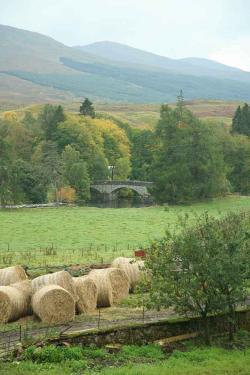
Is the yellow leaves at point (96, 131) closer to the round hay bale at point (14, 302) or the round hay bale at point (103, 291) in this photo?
the round hay bale at point (103, 291)

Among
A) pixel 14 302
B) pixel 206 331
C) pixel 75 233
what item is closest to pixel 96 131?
pixel 75 233

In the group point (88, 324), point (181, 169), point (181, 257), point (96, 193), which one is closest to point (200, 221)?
point (181, 257)

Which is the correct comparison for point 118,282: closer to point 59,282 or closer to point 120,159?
point 59,282

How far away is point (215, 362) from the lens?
70.8 feet

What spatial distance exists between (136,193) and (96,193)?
6.94 m

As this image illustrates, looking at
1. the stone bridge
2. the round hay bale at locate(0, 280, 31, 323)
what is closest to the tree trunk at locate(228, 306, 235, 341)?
the round hay bale at locate(0, 280, 31, 323)

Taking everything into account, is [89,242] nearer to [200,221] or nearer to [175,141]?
[200,221]

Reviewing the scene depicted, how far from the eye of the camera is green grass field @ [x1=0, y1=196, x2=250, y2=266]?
39.7 m

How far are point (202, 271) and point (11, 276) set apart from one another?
9.49 meters

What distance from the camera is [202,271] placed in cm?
2358

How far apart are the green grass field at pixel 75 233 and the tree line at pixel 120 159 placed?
753 centimetres

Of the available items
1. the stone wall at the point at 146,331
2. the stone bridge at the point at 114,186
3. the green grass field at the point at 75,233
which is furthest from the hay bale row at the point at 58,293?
the stone bridge at the point at 114,186

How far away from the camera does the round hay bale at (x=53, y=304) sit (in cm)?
2427

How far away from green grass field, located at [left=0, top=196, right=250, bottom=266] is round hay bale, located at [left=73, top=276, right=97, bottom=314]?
6.36 meters
